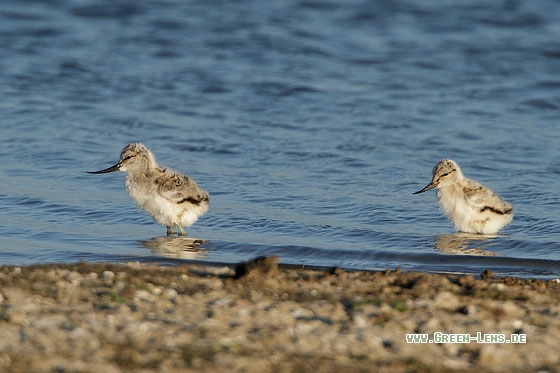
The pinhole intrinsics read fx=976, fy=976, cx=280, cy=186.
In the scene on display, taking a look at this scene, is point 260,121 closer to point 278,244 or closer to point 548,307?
point 278,244

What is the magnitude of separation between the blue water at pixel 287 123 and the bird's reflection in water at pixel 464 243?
0.05 metres

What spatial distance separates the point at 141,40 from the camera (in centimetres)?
1808

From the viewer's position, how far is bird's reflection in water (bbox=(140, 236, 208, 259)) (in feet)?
28.2

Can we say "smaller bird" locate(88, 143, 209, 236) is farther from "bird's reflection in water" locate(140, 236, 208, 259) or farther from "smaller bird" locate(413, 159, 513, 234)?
"smaller bird" locate(413, 159, 513, 234)

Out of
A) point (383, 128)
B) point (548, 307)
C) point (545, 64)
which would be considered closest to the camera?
point (548, 307)

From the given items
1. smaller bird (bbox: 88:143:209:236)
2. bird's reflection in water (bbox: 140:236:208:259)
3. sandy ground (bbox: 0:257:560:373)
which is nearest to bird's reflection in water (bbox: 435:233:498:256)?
sandy ground (bbox: 0:257:560:373)

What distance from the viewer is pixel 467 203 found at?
10.0 metres

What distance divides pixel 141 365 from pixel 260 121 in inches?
353

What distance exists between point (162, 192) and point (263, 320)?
4161 mm

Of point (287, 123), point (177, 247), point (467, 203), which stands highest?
point (287, 123)

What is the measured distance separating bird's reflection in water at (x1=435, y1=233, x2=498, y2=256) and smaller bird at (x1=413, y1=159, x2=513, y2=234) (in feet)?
0.40

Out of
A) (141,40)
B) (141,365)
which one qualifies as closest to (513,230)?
(141,365)

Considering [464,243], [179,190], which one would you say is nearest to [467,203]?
[464,243]

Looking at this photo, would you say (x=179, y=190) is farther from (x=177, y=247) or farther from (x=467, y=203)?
(x=467, y=203)
